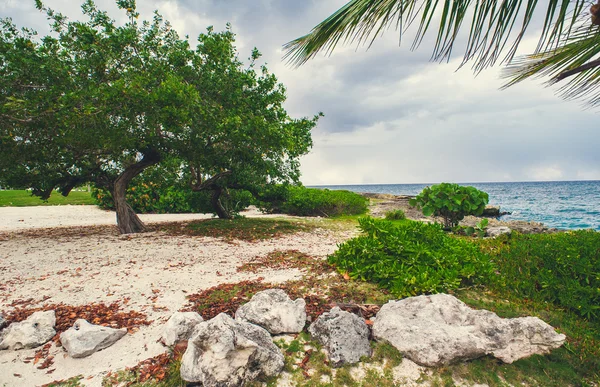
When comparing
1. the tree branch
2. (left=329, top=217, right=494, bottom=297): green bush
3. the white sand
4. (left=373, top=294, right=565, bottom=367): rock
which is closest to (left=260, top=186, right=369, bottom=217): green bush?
the tree branch

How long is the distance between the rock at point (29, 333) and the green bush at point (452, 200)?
883 centimetres

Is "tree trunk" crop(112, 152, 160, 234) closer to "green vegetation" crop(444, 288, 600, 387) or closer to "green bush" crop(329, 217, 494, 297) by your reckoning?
"green bush" crop(329, 217, 494, 297)

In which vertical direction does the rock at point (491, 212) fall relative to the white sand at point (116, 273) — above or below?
below

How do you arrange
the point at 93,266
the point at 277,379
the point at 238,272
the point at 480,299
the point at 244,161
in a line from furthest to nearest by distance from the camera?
the point at 244,161, the point at 93,266, the point at 238,272, the point at 480,299, the point at 277,379

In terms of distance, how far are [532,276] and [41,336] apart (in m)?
6.18

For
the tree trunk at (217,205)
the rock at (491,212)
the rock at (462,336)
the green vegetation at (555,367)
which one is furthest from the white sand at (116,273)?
the rock at (491,212)

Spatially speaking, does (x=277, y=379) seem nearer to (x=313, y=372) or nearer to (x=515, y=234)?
(x=313, y=372)

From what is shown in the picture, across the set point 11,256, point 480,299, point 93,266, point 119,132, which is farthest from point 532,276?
point 11,256

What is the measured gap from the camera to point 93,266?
6277mm

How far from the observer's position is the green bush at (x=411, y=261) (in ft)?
13.8

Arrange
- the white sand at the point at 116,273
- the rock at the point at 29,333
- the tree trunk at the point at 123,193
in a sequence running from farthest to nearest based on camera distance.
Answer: the tree trunk at the point at 123,193 < the rock at the point at 29,333 < the white sand at the point at 116,273

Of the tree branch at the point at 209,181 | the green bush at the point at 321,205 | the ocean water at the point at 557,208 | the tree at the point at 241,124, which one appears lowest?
the ocean water at the point at 557,208

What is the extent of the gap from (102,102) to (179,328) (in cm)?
597

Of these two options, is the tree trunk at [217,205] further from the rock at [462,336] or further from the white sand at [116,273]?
the rock at [462,336]
